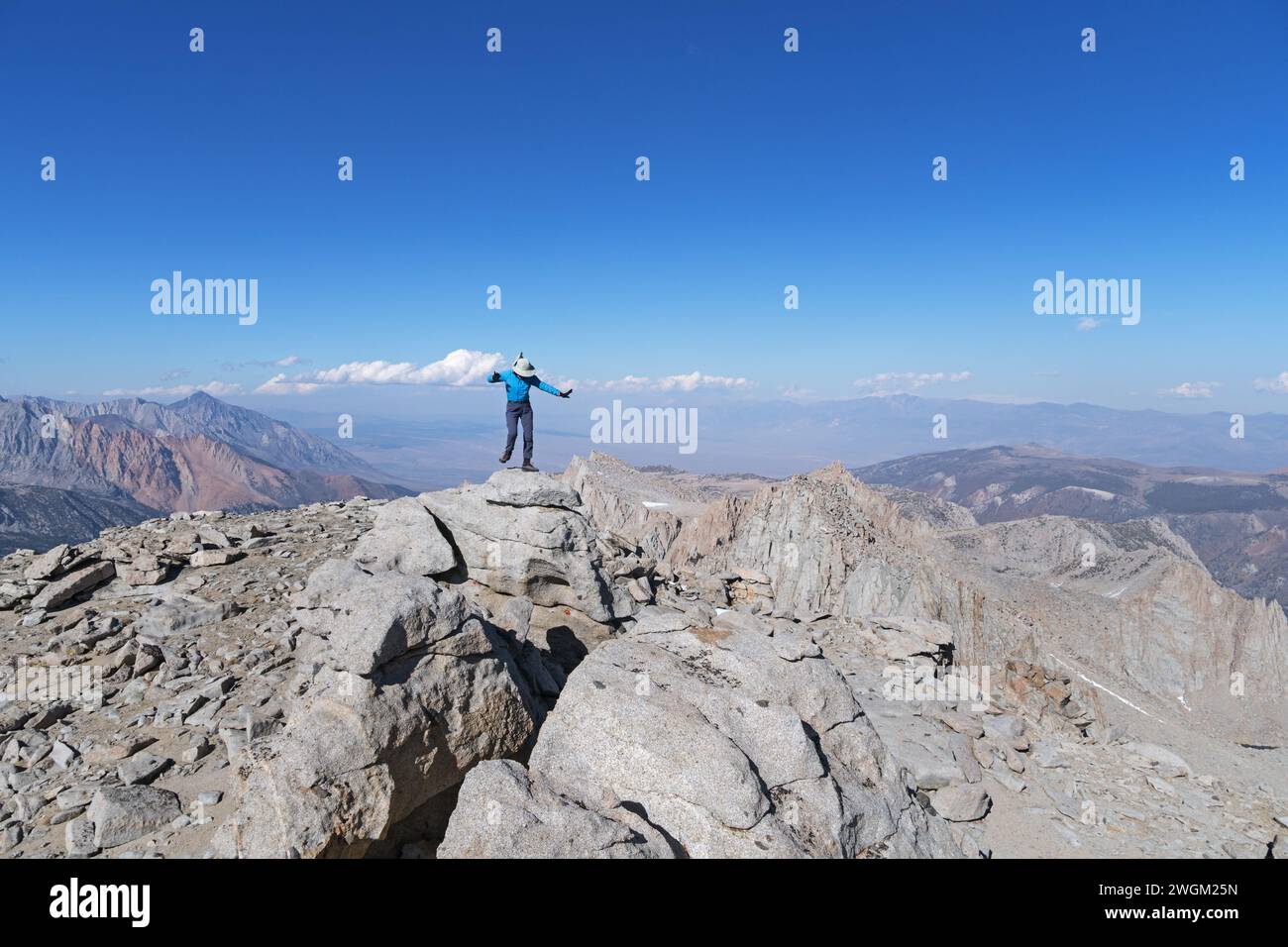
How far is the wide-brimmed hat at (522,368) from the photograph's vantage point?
17406 millimetres

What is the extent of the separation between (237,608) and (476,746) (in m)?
10.4

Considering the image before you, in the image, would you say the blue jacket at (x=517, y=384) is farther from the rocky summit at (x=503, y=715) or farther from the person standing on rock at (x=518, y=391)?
the rocky summit at (x=503, y=715)

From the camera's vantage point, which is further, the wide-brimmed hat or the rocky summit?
the wide-brimmed hat

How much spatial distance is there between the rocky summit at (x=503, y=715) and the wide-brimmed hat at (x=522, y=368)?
323 centimetres

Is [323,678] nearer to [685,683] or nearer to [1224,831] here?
[685,683]

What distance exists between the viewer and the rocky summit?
8.87m

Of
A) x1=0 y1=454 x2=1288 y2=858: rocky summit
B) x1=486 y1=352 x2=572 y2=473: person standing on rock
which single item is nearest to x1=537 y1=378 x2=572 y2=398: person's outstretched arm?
x1=486 y1=352 x2=572 y2=473: person standing on rock

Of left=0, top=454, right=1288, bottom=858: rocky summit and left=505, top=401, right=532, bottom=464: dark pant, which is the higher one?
left=505, top=401, right=532, bottom=464: dark pant

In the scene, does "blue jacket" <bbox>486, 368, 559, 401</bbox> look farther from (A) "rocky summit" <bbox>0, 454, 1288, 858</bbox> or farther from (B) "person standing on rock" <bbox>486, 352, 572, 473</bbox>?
(A) "rocky summit" <bbox>0, 454, 1288, 858</bbox>

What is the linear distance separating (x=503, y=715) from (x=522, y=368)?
10.0m

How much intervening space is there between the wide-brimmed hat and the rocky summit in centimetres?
323

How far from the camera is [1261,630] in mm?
97375
